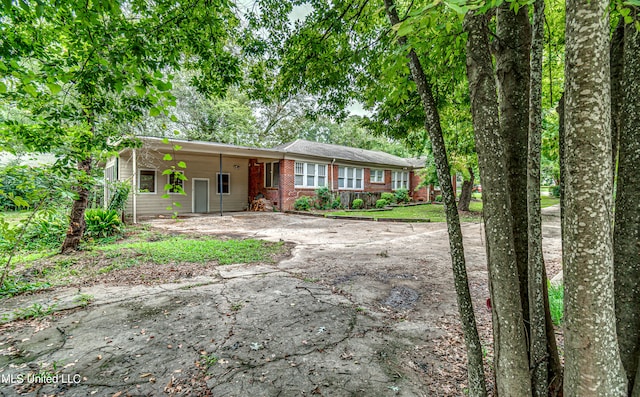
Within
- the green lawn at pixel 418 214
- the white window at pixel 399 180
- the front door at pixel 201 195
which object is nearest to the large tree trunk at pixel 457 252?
the green lawn at pixel 418 214

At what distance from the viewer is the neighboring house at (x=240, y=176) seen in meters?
13.7

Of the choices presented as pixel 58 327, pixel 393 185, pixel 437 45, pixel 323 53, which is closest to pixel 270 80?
pixel 323 53

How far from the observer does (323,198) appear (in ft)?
57.2

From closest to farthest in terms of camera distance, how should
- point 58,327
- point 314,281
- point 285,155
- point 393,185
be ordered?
point 58,327 → point 314,281 → point 285,155 → point 393,185

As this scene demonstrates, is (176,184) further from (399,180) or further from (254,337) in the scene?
(399,180)

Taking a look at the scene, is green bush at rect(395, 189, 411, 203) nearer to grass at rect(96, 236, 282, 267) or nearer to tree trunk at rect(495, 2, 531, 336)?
grass at rect(96, 236, 282, 267)

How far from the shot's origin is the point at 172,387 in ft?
6.76

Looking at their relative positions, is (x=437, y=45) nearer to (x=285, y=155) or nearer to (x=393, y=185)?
(x=285, y=155)

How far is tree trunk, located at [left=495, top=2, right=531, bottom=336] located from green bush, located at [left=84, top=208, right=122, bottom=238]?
984 centimetres

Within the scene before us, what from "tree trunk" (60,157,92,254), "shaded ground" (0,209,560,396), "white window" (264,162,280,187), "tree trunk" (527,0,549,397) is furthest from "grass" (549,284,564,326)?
"white window" (264,162,280,187)

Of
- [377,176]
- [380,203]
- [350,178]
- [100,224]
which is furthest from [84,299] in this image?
[377,176]

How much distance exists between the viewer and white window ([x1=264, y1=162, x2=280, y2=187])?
16775 millimetres

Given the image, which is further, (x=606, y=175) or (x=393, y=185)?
(x=393, y=185)

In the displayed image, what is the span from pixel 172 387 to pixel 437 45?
10.7 feet
